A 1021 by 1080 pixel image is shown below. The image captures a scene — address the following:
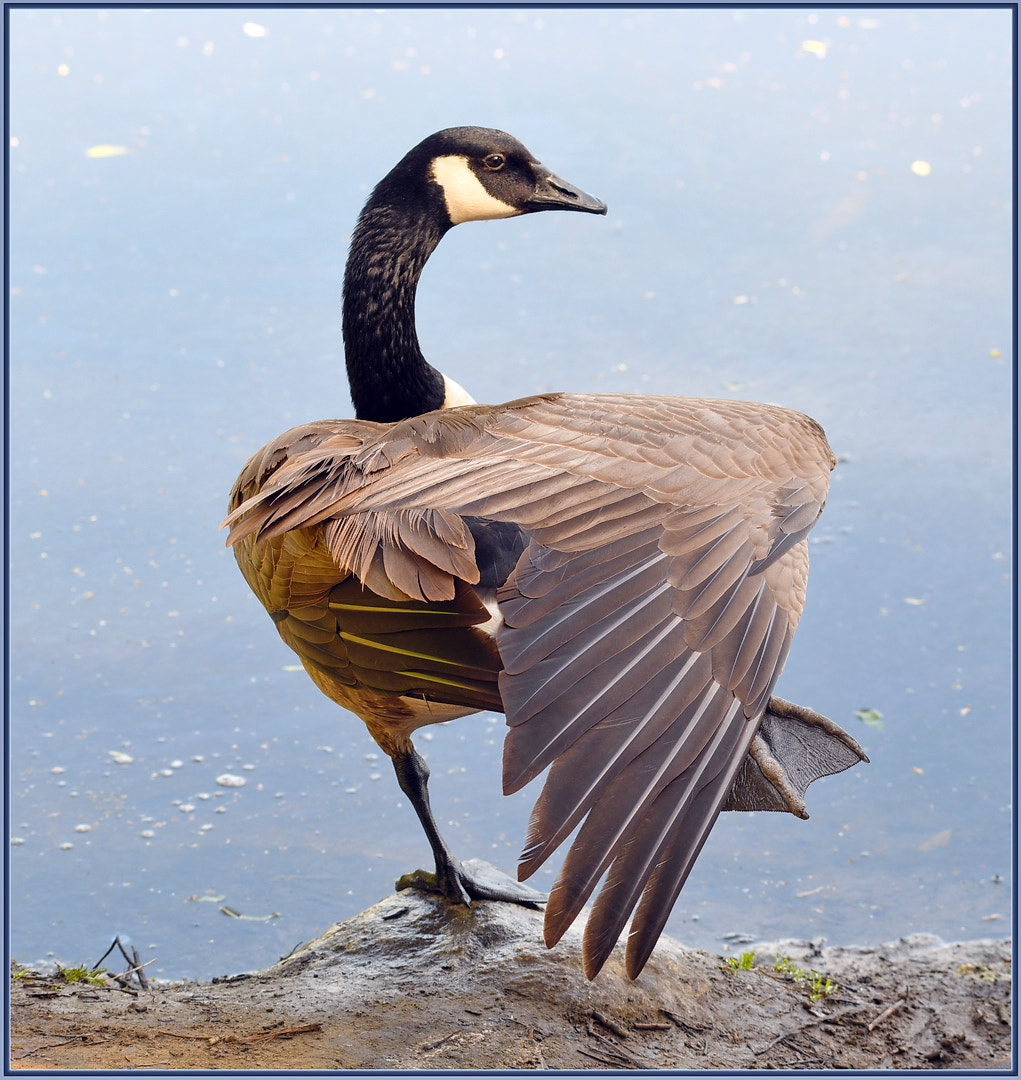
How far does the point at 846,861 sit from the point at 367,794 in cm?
125

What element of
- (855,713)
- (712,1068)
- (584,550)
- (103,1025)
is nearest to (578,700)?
(584,550)

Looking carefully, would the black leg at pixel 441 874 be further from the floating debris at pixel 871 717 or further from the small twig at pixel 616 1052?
the floating debris at pixel 871 717

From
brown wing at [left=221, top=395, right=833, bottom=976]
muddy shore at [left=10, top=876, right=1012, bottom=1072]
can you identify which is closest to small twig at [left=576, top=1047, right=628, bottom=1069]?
muddy shore at [left=10, top=876, right=1012, bottom=1072]

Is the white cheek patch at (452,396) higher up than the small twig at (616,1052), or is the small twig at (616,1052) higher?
the white cheek patch at (452,396)

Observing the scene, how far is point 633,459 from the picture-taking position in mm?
1888

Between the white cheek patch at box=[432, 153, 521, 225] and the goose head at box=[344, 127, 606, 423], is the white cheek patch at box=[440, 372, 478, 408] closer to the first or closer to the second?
the goose head at box=[344, 127, 606, 423]

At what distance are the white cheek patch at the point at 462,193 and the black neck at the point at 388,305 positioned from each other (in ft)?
0.15

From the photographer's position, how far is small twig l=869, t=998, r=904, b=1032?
93.0 inches

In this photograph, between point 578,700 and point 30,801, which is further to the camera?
point 30,801

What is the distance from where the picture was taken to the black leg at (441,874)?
7.98 feet

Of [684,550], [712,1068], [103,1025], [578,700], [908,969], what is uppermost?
[684,550]

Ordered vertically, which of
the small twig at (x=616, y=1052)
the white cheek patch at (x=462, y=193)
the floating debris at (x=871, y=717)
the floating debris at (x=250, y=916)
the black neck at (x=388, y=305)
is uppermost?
the white cheek patch at (x=462, y=193)

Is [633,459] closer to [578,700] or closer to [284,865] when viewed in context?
[578,700]

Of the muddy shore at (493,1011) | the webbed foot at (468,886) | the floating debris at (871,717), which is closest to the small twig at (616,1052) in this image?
the muddy shore at (493,1011)
